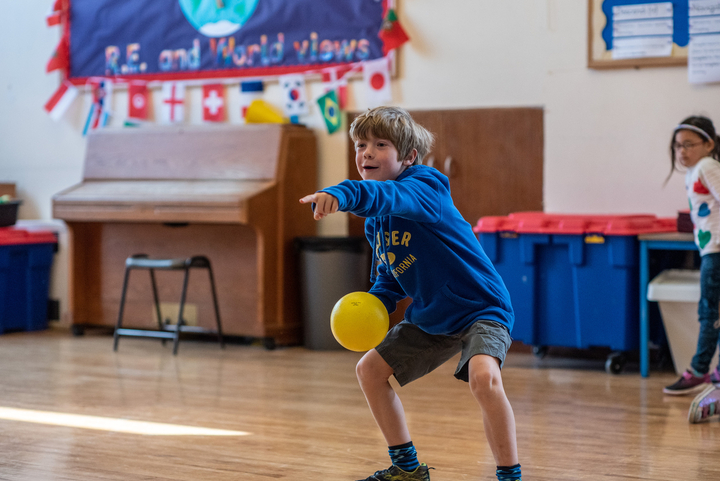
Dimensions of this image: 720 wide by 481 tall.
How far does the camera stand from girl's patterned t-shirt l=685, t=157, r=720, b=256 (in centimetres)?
321

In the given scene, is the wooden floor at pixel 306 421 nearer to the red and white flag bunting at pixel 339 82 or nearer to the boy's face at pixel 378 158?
the boy's face at pixel 378 158

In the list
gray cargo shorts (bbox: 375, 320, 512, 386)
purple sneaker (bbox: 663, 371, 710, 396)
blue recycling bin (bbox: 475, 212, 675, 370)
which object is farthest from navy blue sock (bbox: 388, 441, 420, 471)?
blue recycling bin (bbox: 475, 212, 675, 370)

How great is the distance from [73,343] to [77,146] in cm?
146

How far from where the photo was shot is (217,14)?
508 cm

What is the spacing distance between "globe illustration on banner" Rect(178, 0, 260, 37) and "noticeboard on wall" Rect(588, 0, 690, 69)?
2.09m

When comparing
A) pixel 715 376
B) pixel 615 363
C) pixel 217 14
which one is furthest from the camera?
pixel 217 14

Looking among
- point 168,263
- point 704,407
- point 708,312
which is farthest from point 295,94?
point 704,407

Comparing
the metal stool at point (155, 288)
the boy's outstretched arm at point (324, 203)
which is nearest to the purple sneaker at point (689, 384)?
the boy's outstretched arm at point (324, 203)

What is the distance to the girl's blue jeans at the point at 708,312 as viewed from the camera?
3.24 m

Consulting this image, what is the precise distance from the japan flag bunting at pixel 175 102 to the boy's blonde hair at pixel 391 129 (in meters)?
3.47

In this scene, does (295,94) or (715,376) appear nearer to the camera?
(715,376)

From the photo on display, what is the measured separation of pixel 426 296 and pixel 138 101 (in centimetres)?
390

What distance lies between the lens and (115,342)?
4578 millimetres

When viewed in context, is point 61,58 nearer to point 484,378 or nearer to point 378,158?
point 378,158
